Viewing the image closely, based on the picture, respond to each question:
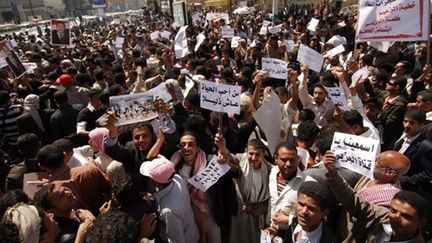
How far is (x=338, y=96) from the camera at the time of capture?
4.50 meters

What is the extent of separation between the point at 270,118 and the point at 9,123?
12.7 feet

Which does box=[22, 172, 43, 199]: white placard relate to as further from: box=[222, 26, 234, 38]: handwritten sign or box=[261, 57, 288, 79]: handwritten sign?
box=[222, 26, 234, 38]: handwritten sign

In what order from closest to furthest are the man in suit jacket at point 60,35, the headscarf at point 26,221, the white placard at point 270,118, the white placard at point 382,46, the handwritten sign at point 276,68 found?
the headscarf at point 26,221 → the white placard at point 270,118 → the handwritten sign at point 276,68 → the white placard at point 382,46 → the man in suit jacket at point 60,35

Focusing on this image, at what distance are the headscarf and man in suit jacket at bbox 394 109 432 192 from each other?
324cm

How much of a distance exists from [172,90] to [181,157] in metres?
1.94

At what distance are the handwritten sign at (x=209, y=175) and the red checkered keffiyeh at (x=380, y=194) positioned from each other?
1194 millimetres

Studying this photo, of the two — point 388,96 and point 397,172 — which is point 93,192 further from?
point 388,96

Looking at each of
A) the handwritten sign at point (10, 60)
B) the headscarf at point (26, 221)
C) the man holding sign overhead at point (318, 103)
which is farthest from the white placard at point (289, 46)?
the headscarf at point (26, 221)

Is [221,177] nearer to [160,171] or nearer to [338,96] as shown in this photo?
[160,171]

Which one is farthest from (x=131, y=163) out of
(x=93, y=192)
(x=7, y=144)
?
(x=7, y=144)

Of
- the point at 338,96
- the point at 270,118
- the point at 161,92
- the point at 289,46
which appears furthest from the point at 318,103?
the point at 289,46

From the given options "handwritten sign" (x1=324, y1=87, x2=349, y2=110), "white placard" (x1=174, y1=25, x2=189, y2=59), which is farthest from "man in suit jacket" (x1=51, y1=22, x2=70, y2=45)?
"handwritten sign" (x1=324, y1=87, x2=349, y2=110)

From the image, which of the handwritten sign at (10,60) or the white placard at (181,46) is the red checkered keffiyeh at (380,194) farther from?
the handwritten sign at (10,60)

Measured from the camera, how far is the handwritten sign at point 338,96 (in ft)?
14.7
